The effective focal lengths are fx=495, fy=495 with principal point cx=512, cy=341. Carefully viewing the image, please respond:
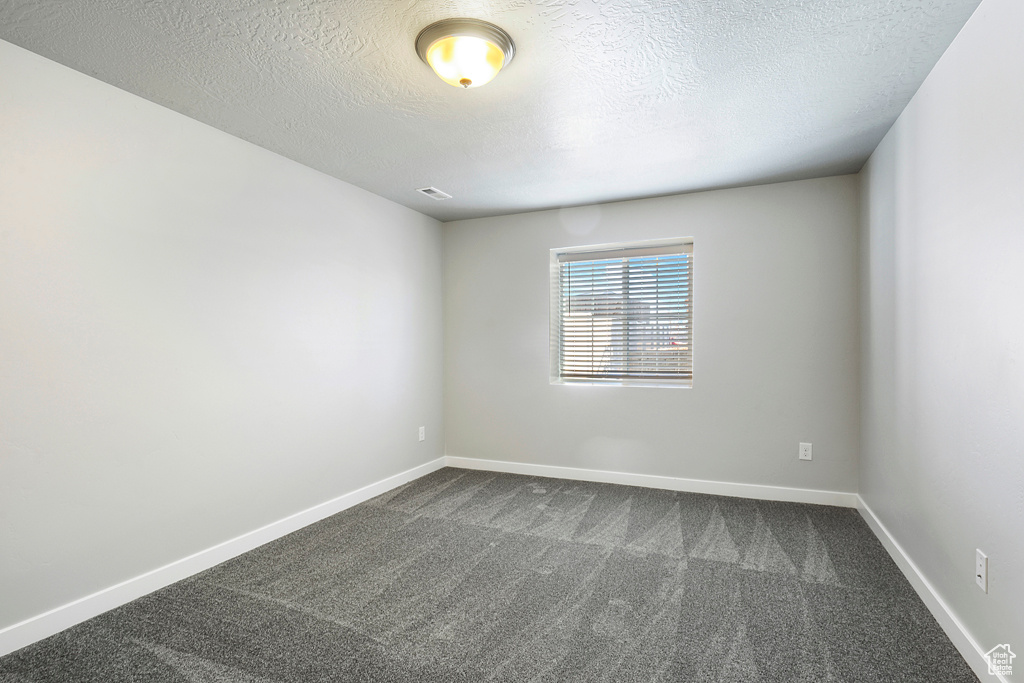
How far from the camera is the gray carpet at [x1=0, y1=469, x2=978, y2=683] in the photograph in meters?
1.76

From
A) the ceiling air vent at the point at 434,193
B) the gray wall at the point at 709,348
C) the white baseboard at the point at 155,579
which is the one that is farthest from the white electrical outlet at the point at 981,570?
the ceiling air vent at the point at 434,193

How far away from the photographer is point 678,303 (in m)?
3.96

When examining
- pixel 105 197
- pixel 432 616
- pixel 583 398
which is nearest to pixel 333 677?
pixel 432 616

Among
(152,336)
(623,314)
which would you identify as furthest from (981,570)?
(152,336)

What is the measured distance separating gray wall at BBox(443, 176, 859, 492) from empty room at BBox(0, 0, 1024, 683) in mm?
29

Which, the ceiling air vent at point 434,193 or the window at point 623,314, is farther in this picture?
the window at point 623,314

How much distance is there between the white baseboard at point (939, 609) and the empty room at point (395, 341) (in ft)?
0.05

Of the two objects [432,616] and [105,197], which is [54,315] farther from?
[432,616]

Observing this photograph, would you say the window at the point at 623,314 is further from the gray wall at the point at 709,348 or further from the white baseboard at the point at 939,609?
the white baseboard at the point at 939,609

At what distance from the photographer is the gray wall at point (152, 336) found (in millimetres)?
1941

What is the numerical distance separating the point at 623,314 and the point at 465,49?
2.74 m

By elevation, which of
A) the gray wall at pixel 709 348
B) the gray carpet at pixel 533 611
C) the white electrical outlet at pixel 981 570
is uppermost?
the gray wall at pixel 709 348

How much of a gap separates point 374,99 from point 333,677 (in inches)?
93.6

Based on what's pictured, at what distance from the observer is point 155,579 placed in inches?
92.2
